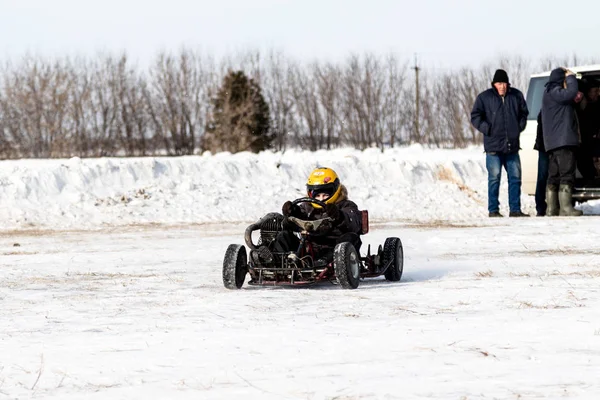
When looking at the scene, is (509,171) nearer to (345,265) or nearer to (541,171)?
(541,171)

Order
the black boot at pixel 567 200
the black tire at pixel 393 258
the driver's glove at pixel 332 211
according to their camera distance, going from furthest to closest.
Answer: the black boot at pixel 567 200
the black tire at pixel 393 258
the driver's glove at pixel 332 211

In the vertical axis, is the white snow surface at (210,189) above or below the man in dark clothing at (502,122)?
below

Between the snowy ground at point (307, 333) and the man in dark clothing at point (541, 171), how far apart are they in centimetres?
586

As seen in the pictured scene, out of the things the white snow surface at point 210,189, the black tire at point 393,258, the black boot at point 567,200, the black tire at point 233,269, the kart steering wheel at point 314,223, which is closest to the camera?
the black tire at point 233,269

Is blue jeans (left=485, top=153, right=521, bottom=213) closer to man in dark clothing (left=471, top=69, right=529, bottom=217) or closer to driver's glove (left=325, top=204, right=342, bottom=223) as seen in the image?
man in dark clothing (left=471, top=69, right=529, bottom=217)

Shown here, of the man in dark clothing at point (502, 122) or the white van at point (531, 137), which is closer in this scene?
the man in dark clothing at point (502, 122)

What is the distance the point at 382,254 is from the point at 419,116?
2385 inches

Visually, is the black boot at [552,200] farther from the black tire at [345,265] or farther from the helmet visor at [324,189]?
the black tire at [345,265]

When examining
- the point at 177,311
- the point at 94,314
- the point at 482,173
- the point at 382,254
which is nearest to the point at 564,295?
the point at 382,254

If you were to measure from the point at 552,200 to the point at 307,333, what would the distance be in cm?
1132

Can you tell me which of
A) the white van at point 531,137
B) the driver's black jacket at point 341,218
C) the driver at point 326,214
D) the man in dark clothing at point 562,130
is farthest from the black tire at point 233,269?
the white van at point 531,137

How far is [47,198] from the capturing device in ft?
65.4

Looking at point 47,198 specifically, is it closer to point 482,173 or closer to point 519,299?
point 482,173

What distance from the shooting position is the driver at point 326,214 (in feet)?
29.1
